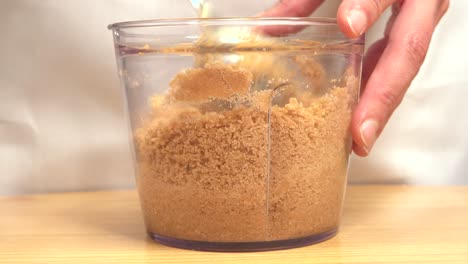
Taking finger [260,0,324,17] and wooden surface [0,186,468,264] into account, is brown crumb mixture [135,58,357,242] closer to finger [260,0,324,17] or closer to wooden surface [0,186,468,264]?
wooden surface [0,186,468,264]

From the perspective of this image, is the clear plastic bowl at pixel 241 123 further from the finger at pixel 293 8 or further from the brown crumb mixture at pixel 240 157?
the finger at pixel 293 8

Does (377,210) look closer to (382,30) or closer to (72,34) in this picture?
(382,30)

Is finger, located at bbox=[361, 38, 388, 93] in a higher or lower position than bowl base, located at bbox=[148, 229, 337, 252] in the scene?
higher

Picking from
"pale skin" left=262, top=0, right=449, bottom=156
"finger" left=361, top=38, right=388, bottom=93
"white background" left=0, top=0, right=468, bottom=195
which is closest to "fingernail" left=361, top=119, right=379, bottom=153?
"pale skin" left=262, top=0, right=449, bottom=156

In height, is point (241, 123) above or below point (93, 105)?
above

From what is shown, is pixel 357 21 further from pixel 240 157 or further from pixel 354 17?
pixel 240 157

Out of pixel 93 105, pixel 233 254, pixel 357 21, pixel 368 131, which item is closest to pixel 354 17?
pixel 357 21
